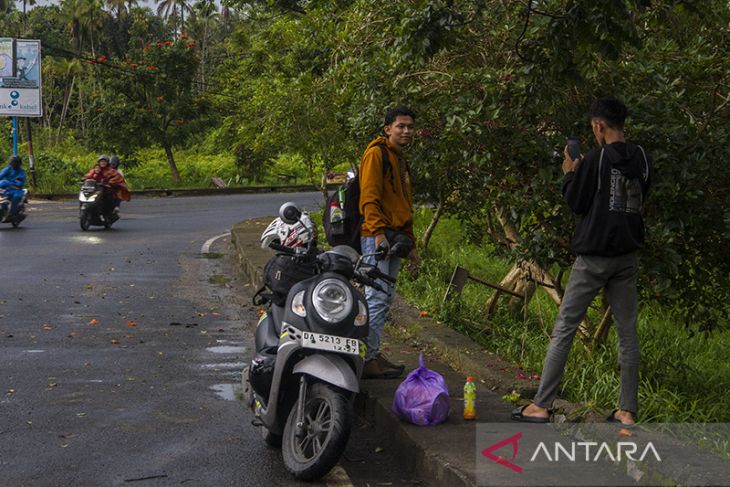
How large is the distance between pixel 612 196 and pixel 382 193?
1.76m

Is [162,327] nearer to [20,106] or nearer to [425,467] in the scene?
[425,467]

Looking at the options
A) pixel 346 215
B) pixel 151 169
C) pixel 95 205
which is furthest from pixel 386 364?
pixel 151 169

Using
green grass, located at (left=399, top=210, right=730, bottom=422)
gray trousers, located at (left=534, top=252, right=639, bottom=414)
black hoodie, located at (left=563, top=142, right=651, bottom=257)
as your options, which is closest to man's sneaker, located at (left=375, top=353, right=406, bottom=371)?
green grass, located at (left=399, top=210, right=730, bottom=422)

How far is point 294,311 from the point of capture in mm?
5656

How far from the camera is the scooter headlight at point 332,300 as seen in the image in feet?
18.3

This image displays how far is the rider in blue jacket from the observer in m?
21.4

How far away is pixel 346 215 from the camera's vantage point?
713cm

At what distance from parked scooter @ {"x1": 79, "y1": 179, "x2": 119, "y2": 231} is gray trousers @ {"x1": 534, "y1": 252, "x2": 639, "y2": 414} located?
16.9 m

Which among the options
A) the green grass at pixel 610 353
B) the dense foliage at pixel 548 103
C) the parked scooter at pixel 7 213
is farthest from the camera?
the parked scooter at pixel 7 213

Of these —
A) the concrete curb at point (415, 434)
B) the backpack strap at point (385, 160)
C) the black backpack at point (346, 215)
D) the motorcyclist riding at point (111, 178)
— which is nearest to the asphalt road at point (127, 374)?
the concrete curb at point (415, 434)

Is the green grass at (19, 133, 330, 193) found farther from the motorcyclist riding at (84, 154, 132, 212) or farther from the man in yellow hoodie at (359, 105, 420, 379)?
the man in yellow hoodie at (359, 105, 420, 379)

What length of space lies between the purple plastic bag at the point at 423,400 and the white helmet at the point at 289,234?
99 centimetres

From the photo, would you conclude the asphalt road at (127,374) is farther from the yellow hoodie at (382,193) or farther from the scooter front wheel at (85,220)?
the scooter front wheel at (85,220)

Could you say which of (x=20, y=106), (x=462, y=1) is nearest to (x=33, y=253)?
(x=462, y=1)
